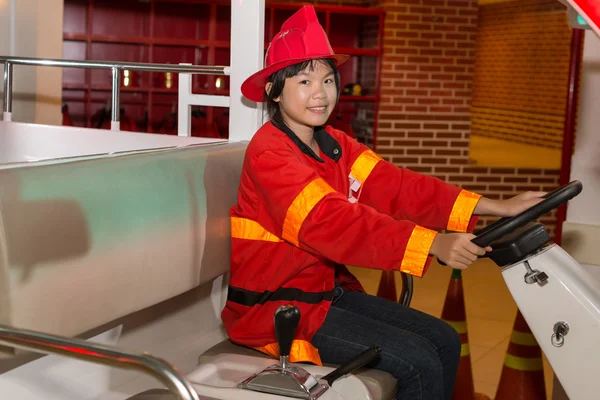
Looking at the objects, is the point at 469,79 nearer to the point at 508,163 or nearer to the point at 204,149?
the point at 508,163

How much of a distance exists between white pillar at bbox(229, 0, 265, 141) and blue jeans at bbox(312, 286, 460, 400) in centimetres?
82

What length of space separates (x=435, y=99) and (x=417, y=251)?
5.37 m

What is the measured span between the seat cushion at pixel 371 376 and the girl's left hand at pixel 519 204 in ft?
1.84

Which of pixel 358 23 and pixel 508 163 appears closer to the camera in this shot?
pixel 508 163

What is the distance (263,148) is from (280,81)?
9.5 inches

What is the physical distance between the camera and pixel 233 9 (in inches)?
109

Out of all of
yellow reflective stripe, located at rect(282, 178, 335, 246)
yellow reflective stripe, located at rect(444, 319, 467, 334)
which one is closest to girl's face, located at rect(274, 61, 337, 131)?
yellow reflective stripe, located at rect(282, 178, 335, 246)

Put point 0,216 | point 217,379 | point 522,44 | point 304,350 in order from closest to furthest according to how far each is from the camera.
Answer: point 0,216
point 217,379
point 304,350
point 522,44

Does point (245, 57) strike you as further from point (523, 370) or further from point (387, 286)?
point (523, 370)

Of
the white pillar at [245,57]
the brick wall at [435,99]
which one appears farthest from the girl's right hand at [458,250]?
the brick wall at [435,99]

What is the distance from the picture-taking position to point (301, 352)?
6.69 feet

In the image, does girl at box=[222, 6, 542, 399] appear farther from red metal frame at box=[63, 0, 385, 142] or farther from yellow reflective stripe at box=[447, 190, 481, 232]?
red metal frame at box=[63, 0, 385, 142]

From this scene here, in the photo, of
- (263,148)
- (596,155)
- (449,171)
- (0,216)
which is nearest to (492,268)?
(449,171)

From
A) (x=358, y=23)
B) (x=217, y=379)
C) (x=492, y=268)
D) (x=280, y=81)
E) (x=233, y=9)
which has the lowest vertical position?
(x=492, y=268)
